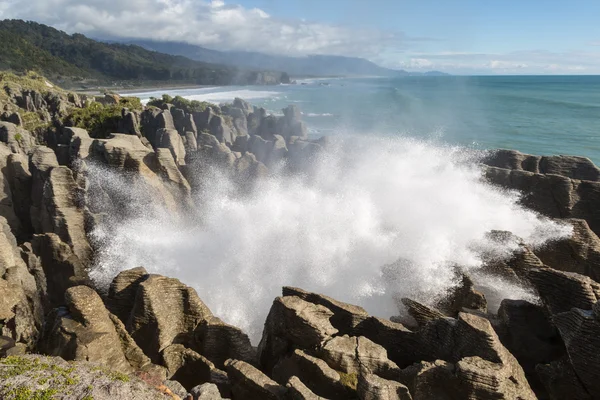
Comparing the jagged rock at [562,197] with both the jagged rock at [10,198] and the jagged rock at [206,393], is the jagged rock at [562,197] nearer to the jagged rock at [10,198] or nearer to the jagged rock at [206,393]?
the jagged rock at [206,393]

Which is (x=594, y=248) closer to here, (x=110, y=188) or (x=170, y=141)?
(x=110, y=188)

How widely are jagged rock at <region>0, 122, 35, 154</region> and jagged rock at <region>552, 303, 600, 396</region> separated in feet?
81.4

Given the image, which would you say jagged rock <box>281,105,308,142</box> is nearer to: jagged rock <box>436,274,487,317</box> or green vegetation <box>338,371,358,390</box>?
jagged rock <box>436,274,487,317</box>

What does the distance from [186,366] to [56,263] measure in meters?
7.68

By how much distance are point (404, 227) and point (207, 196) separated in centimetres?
A: 1058

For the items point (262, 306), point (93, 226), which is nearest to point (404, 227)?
point (262, 306)

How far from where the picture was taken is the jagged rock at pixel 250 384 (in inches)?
324

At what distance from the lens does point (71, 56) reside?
184 m

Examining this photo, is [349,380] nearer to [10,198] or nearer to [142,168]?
[142,168]

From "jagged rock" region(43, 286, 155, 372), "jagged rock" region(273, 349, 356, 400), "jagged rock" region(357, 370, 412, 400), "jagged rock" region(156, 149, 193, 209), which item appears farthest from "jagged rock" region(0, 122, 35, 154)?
"jagged rock" region(357, 370, 412, 400)

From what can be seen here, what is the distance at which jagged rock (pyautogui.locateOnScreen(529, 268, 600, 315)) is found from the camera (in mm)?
9686

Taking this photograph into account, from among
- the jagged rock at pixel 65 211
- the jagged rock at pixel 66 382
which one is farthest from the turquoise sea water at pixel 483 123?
the jagged rock at pixel 66 382

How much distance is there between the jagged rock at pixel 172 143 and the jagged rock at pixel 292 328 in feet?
52.4

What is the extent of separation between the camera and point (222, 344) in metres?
10.6
